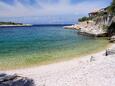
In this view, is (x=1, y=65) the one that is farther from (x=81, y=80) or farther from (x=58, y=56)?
(x=81, y=80)

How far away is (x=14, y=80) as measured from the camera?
10.2 metres

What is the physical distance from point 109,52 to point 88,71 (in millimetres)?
6959

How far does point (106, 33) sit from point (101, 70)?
115 ft

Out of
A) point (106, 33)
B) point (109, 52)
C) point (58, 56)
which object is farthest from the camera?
point (106, 33)

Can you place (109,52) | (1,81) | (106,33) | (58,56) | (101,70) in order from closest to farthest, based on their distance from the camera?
1. (1,81)
2. (101,70)
3. (109,52)
4. (58,56)
5. (106,33)

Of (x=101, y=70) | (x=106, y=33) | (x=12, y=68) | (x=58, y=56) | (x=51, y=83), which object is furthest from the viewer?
(x=106, y=33)

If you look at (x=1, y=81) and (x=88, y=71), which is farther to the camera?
(x=88, y=71)

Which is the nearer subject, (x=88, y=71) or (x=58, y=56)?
(x=88, y=71)

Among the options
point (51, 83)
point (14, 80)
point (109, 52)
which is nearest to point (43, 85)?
point (51, 83)

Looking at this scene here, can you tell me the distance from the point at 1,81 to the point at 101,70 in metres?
5.81

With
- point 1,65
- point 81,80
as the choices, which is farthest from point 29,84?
point 1,65

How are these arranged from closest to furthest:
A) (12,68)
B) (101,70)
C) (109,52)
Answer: (101,70)
(12,68)
(109,52)

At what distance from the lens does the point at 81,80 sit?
35.2ft

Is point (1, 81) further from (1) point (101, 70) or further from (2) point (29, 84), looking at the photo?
(1) point (101, 70)
